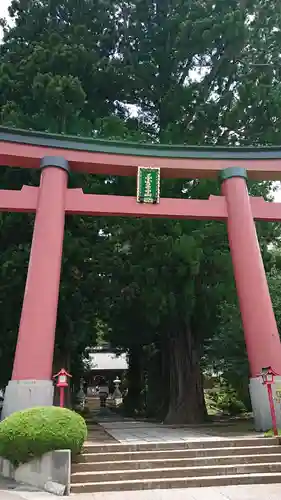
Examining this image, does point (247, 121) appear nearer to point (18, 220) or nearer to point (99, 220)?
point (99, 220)

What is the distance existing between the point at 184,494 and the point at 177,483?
421mm

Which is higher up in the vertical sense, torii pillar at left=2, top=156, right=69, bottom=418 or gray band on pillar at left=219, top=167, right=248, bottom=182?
gray band on pillar at left=219, top=167, right=248, bottom=182

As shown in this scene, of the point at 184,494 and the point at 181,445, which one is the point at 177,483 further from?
the point at 181,445

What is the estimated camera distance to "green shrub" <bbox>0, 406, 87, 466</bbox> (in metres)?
5.52

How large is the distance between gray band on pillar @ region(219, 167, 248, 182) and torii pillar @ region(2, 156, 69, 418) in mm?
3327

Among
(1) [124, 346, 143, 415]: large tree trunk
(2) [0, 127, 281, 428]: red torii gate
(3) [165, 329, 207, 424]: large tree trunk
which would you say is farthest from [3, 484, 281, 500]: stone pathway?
(1) [124, 346, 143, 415]: large tree trunk

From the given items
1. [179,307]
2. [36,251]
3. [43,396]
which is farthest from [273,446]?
[36,251]

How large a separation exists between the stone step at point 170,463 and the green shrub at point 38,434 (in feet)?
0.88

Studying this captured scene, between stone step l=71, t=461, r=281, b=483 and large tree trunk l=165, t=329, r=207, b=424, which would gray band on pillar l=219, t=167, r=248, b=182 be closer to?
large tree trunk l=165, t=329, r=207, b=424

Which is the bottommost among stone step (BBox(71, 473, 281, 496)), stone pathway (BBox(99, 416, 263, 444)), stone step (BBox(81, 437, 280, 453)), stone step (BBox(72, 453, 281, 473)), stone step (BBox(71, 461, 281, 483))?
stone step (BBox(71, 473, 281, 496))

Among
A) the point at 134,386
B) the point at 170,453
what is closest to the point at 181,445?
the point at 170,453

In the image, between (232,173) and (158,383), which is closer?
(232,173)

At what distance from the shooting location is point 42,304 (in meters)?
8.13

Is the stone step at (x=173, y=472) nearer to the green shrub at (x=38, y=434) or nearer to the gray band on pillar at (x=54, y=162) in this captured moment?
the green shrub at (x=38, y=434)
